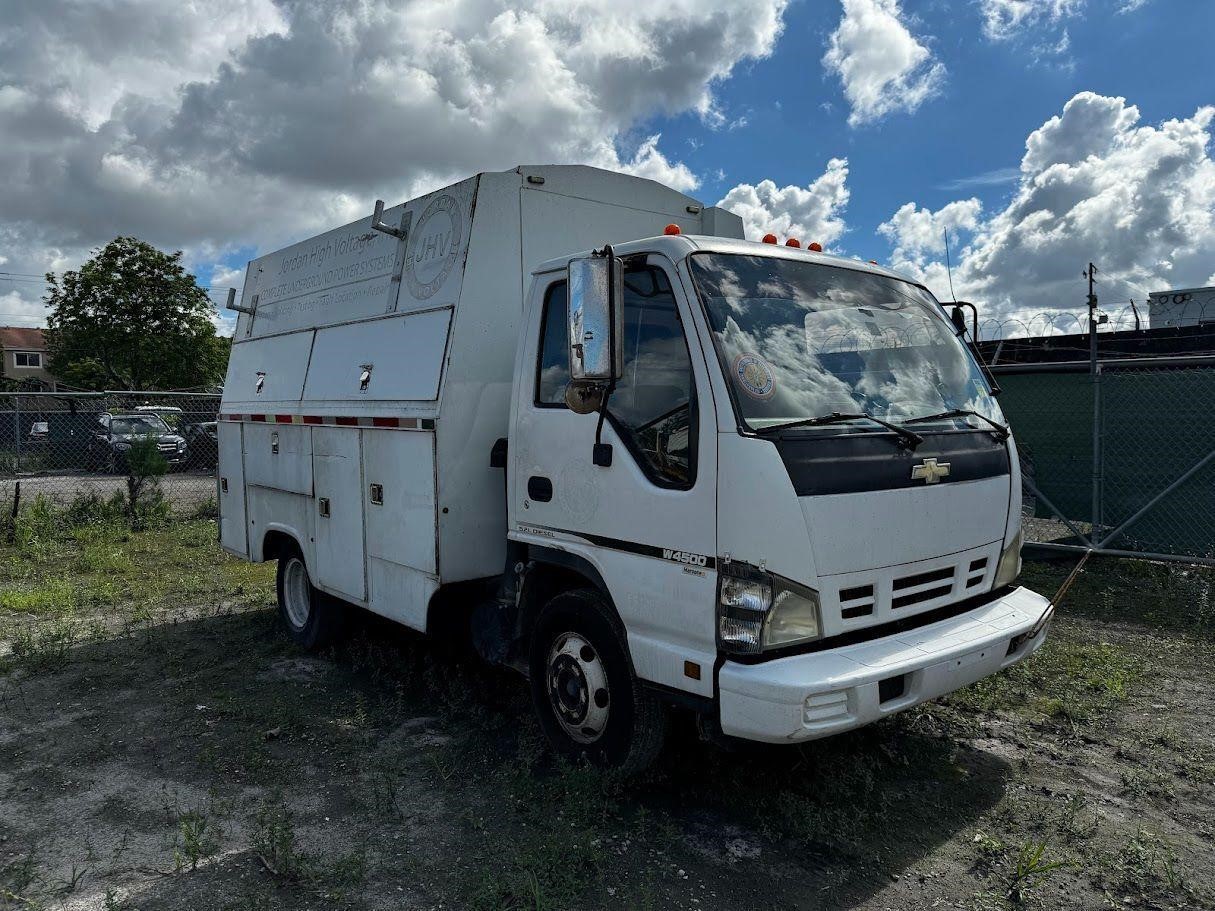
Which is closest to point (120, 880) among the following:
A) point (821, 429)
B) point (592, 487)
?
point (592, 487)

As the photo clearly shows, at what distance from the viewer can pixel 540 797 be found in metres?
3.84

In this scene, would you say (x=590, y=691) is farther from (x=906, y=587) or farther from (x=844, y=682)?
(x=906, y=587)

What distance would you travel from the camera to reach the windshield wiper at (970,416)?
145 inches

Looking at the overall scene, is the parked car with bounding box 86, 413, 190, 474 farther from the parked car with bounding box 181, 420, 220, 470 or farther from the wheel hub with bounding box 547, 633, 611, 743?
the wheel hub with bounding box 547, 633, 611, 743

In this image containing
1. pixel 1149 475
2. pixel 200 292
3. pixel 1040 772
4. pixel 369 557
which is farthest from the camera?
pixel 200 292

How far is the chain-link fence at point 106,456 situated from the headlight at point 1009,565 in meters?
10.4

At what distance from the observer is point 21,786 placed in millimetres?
4156

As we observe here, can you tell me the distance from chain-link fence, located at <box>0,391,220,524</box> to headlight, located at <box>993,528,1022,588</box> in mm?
10405

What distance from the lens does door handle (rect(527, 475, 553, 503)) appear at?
4.05 metres

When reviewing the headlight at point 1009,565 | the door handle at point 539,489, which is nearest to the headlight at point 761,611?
the door handle at point 539,489

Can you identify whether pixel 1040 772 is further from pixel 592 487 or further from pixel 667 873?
pixel 592 487

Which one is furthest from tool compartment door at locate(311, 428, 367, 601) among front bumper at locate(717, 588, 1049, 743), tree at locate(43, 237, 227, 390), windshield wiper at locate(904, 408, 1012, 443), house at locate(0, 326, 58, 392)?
house at locate(0, 326, 58, 392)

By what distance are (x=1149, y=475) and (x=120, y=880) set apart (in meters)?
8.41

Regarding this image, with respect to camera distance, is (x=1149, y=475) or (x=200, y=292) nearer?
(x=1149, y=475)
